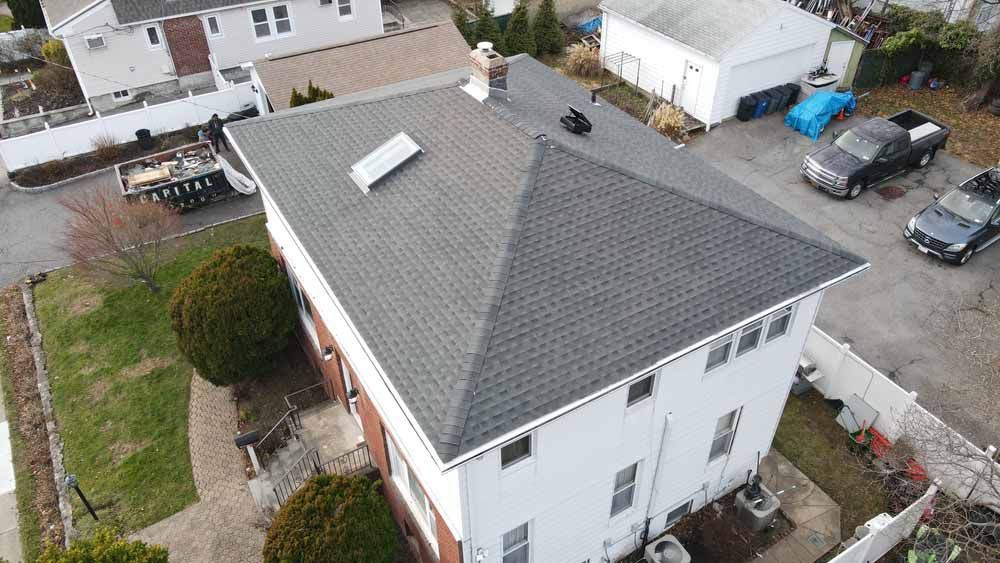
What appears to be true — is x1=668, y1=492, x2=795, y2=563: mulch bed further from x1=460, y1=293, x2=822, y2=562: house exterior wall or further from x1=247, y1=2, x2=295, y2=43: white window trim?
x1=247, y1=2, x2=295, y2=43: white window trim

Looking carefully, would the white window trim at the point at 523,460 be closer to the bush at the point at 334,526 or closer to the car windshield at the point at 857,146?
the bush at the point at 334,526

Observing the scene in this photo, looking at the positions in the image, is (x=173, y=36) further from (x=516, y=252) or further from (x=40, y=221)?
(x=516, y=252)

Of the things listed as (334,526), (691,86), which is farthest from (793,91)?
(334,526)

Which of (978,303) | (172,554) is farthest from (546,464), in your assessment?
(978,303)

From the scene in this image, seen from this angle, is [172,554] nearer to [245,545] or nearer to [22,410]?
[245,545]

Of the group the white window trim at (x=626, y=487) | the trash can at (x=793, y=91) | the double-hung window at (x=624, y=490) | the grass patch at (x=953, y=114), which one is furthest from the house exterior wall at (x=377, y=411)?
the grass patch at (x=953, y=114)

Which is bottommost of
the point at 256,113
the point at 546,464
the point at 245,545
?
the point at 245,545

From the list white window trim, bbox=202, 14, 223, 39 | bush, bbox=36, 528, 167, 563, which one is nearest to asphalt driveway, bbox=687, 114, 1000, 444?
bush, bbox=36, 528, 167, 563
